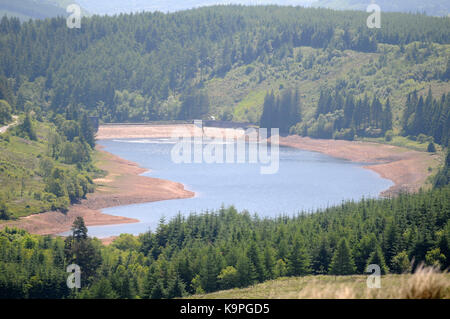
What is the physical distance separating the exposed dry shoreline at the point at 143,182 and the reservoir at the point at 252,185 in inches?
109

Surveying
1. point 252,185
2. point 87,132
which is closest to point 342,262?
point 252,185

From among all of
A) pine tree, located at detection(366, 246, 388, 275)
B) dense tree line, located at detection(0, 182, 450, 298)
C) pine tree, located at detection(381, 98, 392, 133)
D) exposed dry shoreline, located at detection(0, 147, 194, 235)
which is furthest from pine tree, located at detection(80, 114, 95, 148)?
pine tree, located at detection(366, 246, 388, 275)

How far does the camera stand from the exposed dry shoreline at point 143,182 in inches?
3900

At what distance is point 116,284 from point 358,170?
106 m

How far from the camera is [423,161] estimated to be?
14950cm

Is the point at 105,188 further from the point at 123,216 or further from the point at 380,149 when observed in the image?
the point at 380,149

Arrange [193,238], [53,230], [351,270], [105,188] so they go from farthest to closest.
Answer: [105,188]
[53,230]
[193,238]
[351,270]

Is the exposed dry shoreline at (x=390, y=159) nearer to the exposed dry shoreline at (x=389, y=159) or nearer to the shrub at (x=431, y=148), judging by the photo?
the exposed dry shoreline at (x=389, y=159)

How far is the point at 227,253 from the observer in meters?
61.7

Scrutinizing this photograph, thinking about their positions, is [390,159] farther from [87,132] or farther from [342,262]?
[342,262]

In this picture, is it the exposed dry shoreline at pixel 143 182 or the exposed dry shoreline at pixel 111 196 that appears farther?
the exposed dry shoreline at pixel 143 182

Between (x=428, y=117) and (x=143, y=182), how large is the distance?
263 ft

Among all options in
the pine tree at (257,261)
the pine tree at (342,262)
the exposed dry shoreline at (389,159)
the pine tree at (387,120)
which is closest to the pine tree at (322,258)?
the pine tree at (342,262)
